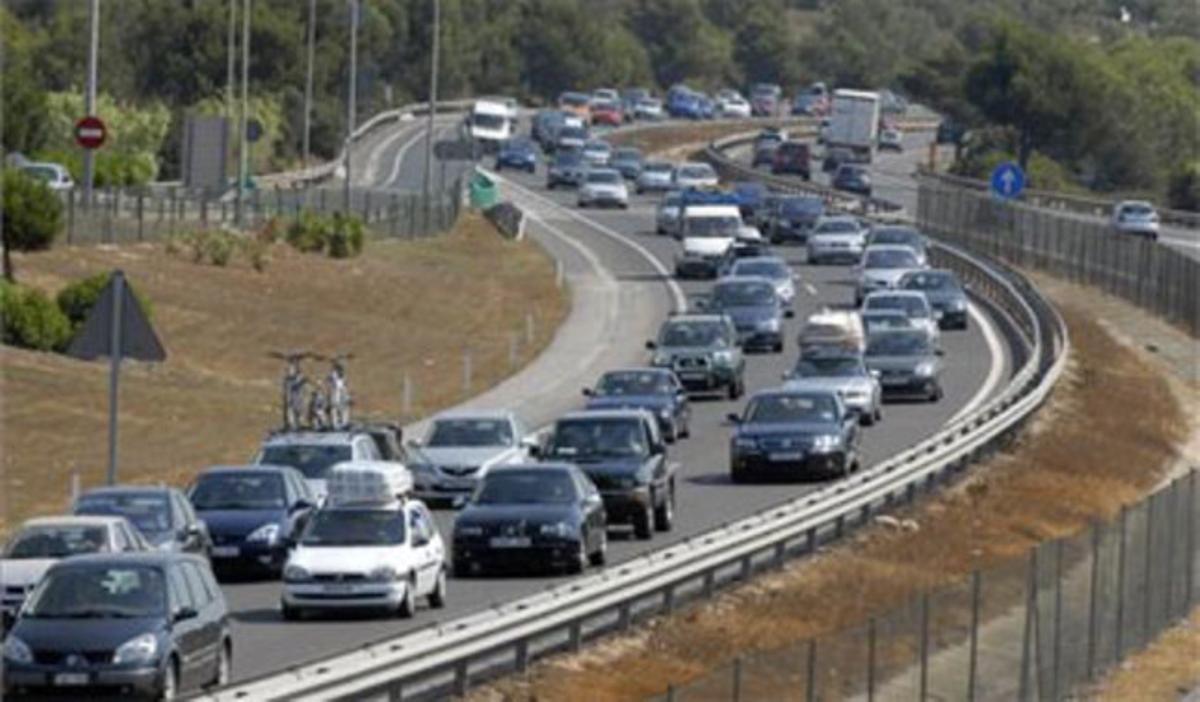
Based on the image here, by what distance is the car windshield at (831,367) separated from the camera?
6000 cm

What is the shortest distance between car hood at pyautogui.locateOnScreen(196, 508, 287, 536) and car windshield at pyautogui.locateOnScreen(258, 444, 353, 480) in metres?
4.74

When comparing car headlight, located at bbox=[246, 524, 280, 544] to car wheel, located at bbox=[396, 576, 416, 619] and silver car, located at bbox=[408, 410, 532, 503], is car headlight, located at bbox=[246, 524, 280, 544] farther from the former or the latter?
silver car, located at bbox=[408, 410, 532, 503]

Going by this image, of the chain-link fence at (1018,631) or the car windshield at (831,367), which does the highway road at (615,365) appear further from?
the chain-link fence at (1018,631)

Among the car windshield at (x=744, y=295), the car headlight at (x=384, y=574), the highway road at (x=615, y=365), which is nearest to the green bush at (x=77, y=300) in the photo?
the highway road at (x=615, y=365)

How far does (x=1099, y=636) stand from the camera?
37281mm

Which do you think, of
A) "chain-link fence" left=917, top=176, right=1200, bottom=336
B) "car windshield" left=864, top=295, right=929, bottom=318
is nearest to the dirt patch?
"car windshield" left=864, top=295, right=929, bottom=318

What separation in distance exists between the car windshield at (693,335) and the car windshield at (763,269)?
15065 millimetres

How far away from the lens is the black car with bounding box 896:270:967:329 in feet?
260

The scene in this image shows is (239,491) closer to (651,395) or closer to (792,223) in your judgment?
(651,395)

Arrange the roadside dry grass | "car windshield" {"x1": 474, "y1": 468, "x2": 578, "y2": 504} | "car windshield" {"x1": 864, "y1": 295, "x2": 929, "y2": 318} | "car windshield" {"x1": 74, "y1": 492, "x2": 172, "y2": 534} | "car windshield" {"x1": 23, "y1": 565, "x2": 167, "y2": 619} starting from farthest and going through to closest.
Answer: "car windshield" {"x1": 864, "y1": 295, "x2": 929, "y2": 318} → the roadside dry grass → "car windshield" {"x1": 474, "y1": 468, "x2": 578, "y2": 504} → "car windshield" {"x1": 74, "y1": 492, "x2": 172, "y2": 534} → "car windshield" {"x1": 23, "y1": 565, "x2": 167, "y2": 619}

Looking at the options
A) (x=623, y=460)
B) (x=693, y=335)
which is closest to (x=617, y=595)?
(x=623, y=460)

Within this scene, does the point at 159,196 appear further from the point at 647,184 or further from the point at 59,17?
the point at 59,17

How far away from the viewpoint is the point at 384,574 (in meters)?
35.5

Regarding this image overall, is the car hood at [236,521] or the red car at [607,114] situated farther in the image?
the red car at [607,114]
